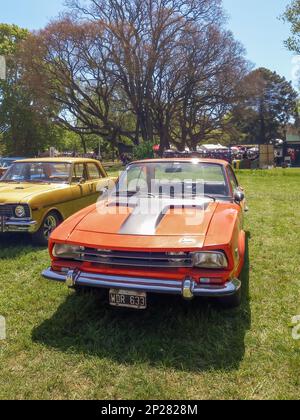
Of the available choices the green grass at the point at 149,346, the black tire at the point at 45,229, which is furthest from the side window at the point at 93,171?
the green grass at the point at 149,346

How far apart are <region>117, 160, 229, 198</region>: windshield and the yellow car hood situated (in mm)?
1965

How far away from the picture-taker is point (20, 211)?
242 inches

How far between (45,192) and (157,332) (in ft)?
12.6

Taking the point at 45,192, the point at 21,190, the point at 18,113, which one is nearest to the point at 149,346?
the point at 45,192

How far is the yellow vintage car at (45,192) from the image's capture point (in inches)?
243

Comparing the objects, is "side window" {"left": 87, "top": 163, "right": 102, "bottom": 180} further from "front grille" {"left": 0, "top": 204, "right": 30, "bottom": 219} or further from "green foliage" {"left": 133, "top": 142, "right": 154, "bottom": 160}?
"green foliage" {"left": 133, "top": 142, "right": 154, "bottom": 160}

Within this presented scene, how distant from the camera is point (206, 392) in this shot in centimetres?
276

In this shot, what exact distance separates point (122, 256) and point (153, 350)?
872mm

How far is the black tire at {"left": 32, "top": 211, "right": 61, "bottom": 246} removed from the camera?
6434 mm

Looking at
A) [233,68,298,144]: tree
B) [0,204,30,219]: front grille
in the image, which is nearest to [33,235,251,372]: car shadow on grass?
[0,204,30,219]: front grille

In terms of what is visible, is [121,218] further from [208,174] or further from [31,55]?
[31,55]
